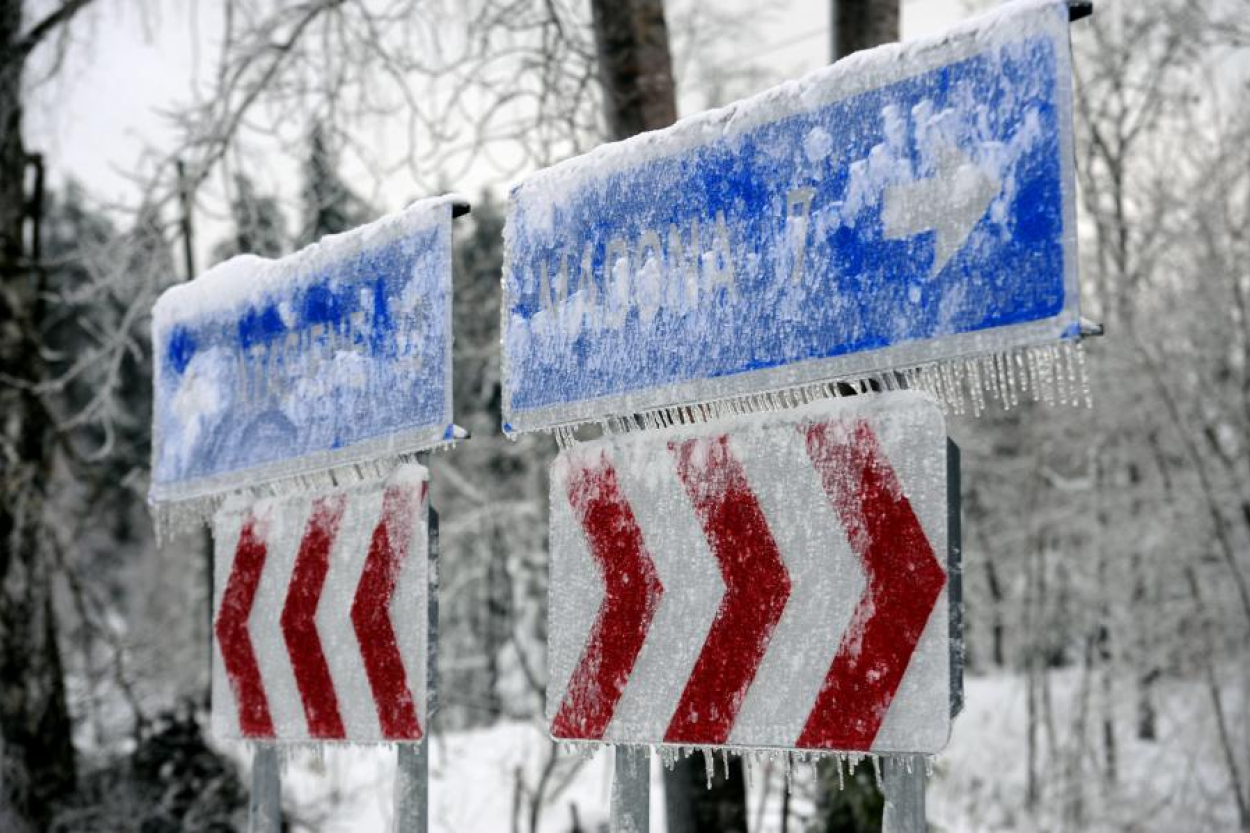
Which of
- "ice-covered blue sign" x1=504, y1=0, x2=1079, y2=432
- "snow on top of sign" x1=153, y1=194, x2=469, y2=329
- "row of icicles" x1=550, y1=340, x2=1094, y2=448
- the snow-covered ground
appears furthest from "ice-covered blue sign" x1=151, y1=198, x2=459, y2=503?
the snow-covered ground

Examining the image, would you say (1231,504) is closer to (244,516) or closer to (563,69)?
(563,69)

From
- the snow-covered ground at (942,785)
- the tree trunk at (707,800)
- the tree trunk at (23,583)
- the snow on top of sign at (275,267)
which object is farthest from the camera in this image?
the snow-covered ground at (942,785)

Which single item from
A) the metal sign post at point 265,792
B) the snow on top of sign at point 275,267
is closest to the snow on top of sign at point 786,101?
the snow on top of sign at point 275,267

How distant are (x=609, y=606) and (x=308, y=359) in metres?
1.12

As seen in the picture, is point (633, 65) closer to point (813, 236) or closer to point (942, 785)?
point (813, 236)

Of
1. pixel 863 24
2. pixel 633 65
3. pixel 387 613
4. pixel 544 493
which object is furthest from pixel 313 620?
pixel 544 493

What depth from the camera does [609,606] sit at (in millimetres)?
2438

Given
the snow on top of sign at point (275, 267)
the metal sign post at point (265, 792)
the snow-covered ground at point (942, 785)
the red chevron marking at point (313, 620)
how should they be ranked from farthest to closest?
the snow-covered ground at point (942, 785) < the metal sign post at point (265, 792) < the red chevron marking at point (313, 620) < the snow on top of sign at point (275, 267)

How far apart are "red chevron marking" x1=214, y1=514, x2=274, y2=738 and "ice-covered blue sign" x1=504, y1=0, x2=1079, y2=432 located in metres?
1.05

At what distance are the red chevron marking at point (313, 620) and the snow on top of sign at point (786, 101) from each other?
86 centimetres

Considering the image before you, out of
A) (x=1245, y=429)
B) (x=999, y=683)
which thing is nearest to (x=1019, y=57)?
(x=1245, y=429)

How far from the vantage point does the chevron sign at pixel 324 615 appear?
2.81 metres

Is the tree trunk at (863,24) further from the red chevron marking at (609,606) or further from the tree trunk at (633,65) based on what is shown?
the red chevron marking at (609,606)

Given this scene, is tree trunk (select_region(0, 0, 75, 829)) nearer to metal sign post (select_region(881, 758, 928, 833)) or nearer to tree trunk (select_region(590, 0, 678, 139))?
tree trunk (select_region(590, 0, 678, 139))
